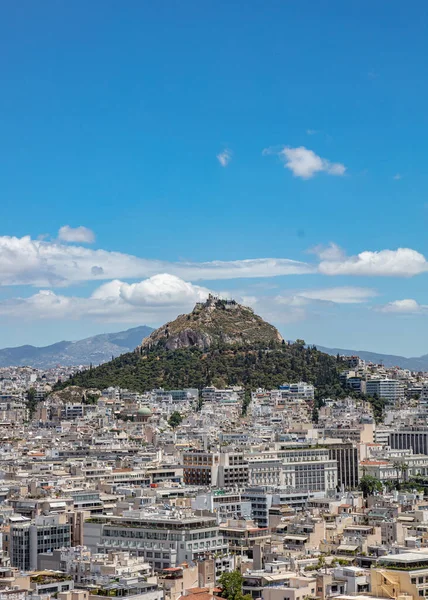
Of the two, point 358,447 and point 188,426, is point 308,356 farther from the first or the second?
point 358,447

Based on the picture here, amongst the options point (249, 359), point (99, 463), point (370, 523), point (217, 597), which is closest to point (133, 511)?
point (370, 523)

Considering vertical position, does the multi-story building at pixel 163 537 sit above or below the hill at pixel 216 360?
below

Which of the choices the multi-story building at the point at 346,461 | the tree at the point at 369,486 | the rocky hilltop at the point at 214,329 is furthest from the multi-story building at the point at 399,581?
the rocky hilltop at the point at 214,329

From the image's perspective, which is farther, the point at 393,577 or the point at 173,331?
the point at 173,331

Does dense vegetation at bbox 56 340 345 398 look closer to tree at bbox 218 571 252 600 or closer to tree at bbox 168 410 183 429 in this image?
tree at bbox 168 410 183 429

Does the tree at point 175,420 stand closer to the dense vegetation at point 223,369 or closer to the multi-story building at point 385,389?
the dense vegetation at point 223,369

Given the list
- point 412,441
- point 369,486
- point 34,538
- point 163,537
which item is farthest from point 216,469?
point 412,441

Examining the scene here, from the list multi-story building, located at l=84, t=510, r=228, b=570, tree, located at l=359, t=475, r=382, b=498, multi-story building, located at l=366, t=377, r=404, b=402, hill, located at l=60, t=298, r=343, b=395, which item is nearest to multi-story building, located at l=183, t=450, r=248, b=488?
tree, located at l=359, t=475, r=382, b=498

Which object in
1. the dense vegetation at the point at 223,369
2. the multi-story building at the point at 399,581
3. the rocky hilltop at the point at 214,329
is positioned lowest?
the multi-story building at the point at 399,581
